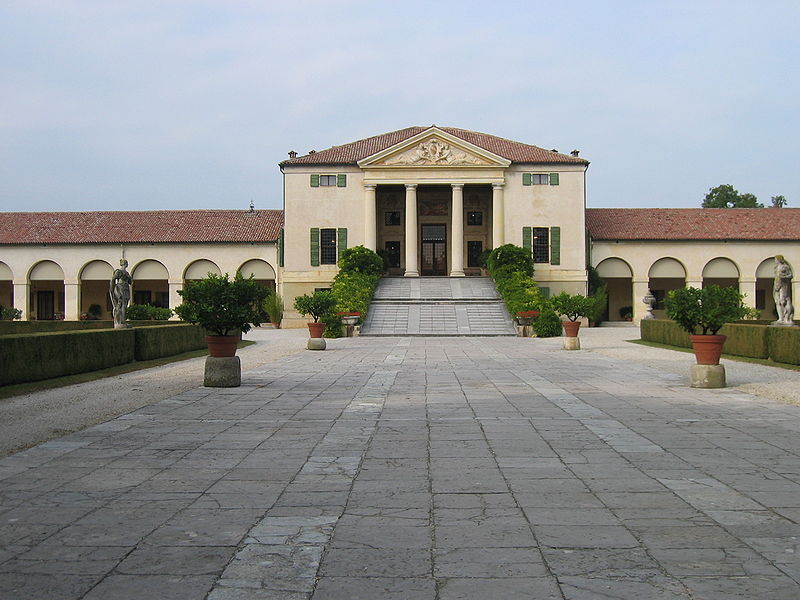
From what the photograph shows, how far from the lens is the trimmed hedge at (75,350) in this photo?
13.7 metres

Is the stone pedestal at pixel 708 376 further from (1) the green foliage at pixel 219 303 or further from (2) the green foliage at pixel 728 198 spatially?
(2) the green foliage at pixel 728 198

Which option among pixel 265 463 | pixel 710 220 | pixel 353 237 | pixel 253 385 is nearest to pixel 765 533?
pixel 265 463

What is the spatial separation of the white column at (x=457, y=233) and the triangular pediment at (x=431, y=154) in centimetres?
162

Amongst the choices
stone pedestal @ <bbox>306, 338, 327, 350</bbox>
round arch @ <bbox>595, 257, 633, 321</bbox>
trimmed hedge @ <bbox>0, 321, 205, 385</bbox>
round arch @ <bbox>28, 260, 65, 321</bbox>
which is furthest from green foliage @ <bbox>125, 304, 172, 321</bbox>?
round arch @ <bbox>595, 257, 633, 321</bbox>

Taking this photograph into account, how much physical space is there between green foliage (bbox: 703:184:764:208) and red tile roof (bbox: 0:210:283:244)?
5230cm

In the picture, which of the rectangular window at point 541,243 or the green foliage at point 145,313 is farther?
the rectangular window at point 541,243

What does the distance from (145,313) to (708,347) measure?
79.7 feet

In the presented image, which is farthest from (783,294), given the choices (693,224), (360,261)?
(693,224)

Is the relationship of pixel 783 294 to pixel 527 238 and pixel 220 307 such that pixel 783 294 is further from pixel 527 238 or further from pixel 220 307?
pixel 527 238

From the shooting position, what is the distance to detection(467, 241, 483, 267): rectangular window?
50875 mm

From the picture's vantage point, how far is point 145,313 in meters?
31.8

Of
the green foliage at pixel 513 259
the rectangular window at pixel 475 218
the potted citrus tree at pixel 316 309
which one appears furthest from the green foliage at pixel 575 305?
the rectangular window at pixel 475 218

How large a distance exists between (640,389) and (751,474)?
669 cm

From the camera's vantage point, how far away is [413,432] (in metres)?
8.42
